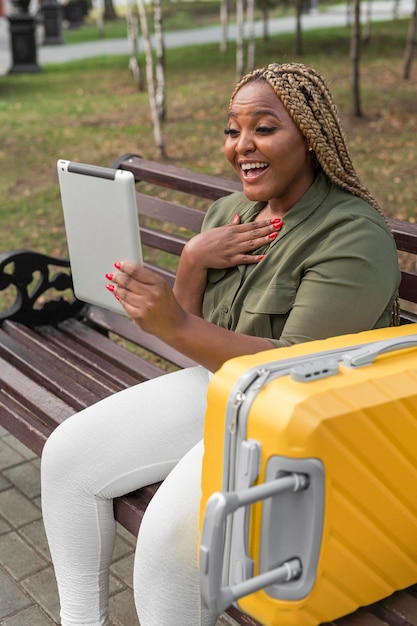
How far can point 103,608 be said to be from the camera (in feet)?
8.32

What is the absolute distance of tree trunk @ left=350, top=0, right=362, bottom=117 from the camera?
1036 centimetres

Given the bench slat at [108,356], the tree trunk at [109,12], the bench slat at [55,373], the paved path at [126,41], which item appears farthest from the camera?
the tree trunk at [109,12]

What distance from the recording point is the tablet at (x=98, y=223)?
2447mm

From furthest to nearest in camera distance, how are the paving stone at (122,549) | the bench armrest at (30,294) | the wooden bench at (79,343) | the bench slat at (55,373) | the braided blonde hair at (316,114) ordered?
the bench armrest at (30,294)
the paving stone at (122,549)
the bench slat at (55,373)
the wooden bench at (79,343)
the braided blonde hair at (316,114)

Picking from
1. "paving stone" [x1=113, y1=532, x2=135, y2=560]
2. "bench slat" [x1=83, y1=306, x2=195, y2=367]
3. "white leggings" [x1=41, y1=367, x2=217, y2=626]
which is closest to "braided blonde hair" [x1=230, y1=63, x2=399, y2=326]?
"white leggings" [x1=41, y1=367, x2=217, y2=626]

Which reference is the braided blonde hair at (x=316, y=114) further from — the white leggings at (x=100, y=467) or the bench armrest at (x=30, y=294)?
the bench armrest at (x=30, y=294)

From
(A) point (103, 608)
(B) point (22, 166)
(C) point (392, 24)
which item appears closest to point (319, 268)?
(A) point (103, 608)

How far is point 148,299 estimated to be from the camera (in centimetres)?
222

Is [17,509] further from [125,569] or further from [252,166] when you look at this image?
Result: [252,166]

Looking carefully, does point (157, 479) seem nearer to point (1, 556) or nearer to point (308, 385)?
point (308, 385)

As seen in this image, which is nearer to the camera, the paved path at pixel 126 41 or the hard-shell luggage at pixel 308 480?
the hard-shell luggage at pixel 308 480

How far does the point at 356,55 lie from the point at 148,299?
9200mm

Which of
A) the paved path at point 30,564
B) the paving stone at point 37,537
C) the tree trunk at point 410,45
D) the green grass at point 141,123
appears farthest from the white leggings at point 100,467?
the tree trunk at point 410,45

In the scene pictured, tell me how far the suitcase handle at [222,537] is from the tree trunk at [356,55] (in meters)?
9.41
